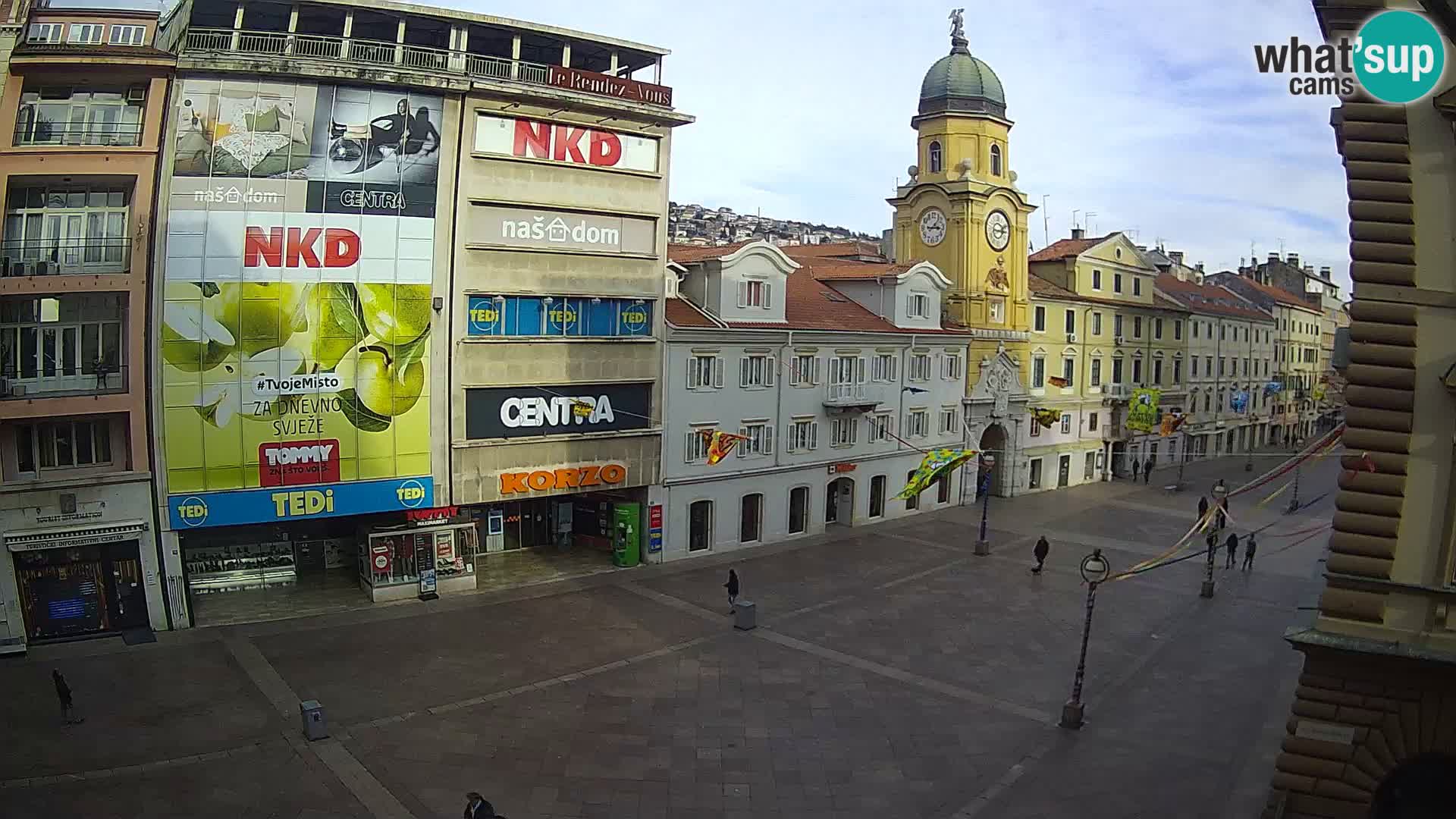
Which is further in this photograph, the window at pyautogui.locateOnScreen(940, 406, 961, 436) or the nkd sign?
the window at pyautogui.locateOnScreen(940, 406, 961, 436)

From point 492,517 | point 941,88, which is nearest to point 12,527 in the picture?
point 492,517

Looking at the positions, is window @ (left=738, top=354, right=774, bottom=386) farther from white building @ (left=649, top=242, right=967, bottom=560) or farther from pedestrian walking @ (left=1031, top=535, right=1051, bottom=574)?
pedestrian walking @ (left=1031, top=535, right=1051, bottom=574)

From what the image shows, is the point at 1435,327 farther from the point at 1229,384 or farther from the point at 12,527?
the point at 1229,384

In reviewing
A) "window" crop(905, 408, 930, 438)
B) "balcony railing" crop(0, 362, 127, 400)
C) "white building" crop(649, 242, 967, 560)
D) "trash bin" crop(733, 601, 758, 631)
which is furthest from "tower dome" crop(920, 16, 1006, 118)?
"balcony railing" crop(0, 362, 127, 400)

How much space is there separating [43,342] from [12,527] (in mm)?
5230

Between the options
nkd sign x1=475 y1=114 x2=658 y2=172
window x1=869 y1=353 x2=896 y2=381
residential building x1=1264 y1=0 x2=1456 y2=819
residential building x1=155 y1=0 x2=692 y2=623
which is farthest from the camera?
window x1=869 y1=353 x2=896 y2=381

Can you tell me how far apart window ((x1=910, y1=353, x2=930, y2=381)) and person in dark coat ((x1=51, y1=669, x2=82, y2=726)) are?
36743 mm

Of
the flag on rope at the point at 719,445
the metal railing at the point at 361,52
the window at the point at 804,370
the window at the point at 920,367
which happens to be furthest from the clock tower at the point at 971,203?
the metal railing at the point at 361,52

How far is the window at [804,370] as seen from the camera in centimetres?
4150

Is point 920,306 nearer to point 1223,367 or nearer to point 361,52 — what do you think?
point 361,52

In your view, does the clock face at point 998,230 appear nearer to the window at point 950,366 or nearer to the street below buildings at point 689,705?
the window at point 950,366

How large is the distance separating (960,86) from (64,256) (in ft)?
142

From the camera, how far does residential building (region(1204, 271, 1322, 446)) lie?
292ft

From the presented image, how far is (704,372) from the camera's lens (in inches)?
1507
